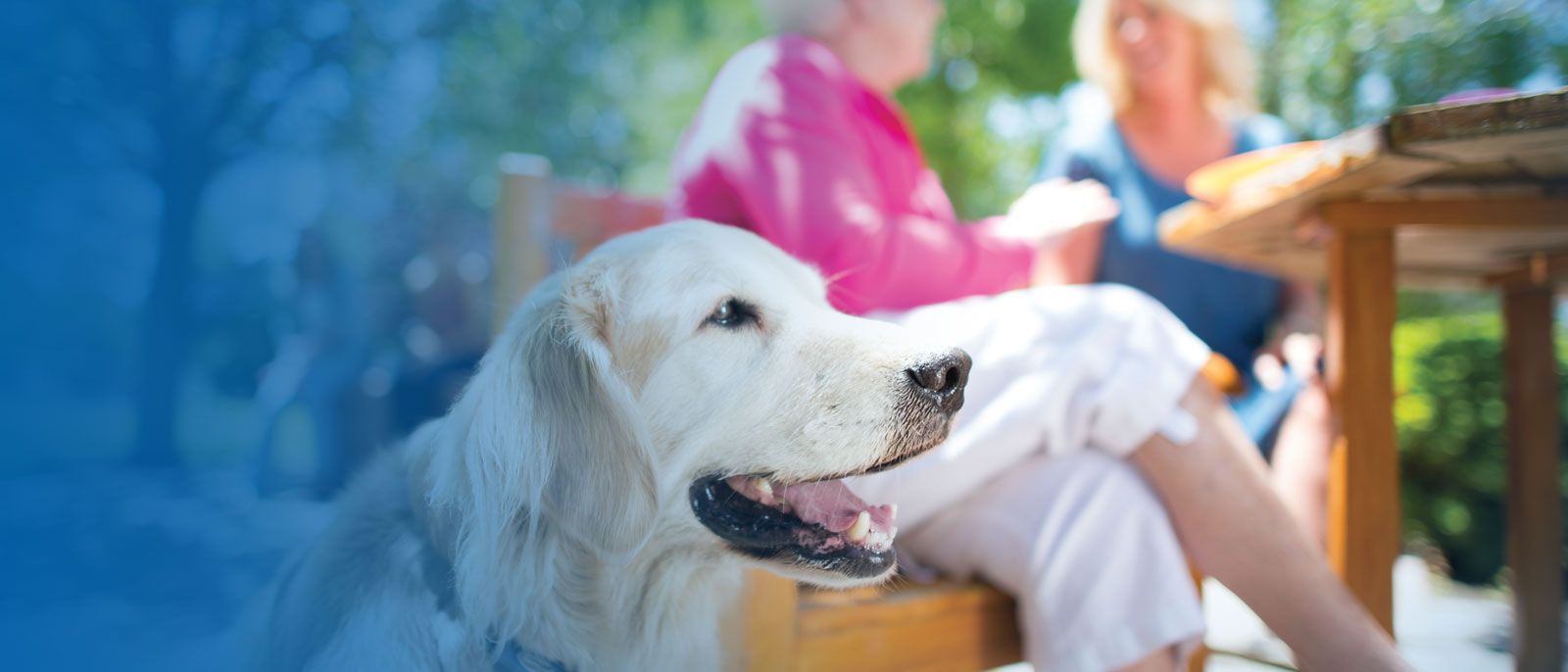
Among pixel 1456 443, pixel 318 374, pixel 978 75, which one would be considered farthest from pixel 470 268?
pixel 1456 443

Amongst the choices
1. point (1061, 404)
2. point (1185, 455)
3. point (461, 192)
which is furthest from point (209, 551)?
point (461, 192)

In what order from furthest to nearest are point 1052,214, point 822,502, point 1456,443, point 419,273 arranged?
point 1456,443, point 419,273, point 1052,214, point 822,502

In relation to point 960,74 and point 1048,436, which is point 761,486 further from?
point 960,74

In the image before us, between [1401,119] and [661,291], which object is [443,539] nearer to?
[661,291]

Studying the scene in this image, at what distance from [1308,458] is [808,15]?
4.57 ft

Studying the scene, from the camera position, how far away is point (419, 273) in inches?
104

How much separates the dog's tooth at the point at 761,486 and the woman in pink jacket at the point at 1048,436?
296 mm

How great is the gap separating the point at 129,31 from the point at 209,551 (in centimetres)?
56

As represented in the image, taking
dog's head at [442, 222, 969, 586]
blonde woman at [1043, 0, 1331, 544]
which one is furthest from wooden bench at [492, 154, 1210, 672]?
blonde woman at [1043, 0, 1331, 544]

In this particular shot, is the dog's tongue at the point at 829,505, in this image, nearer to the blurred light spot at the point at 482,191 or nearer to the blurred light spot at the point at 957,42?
the blurred light spot at the point at 482,191

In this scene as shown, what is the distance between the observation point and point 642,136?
5645 mm

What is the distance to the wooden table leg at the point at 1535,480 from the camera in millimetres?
1941

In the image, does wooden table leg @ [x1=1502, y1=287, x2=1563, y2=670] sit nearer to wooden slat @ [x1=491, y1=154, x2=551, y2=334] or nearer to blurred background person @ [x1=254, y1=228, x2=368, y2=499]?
wooden slat @ [x1=491, y1=154, x2=551, y2=334]

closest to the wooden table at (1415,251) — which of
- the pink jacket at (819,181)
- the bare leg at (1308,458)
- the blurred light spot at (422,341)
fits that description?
the bare leg at (1308,458)
